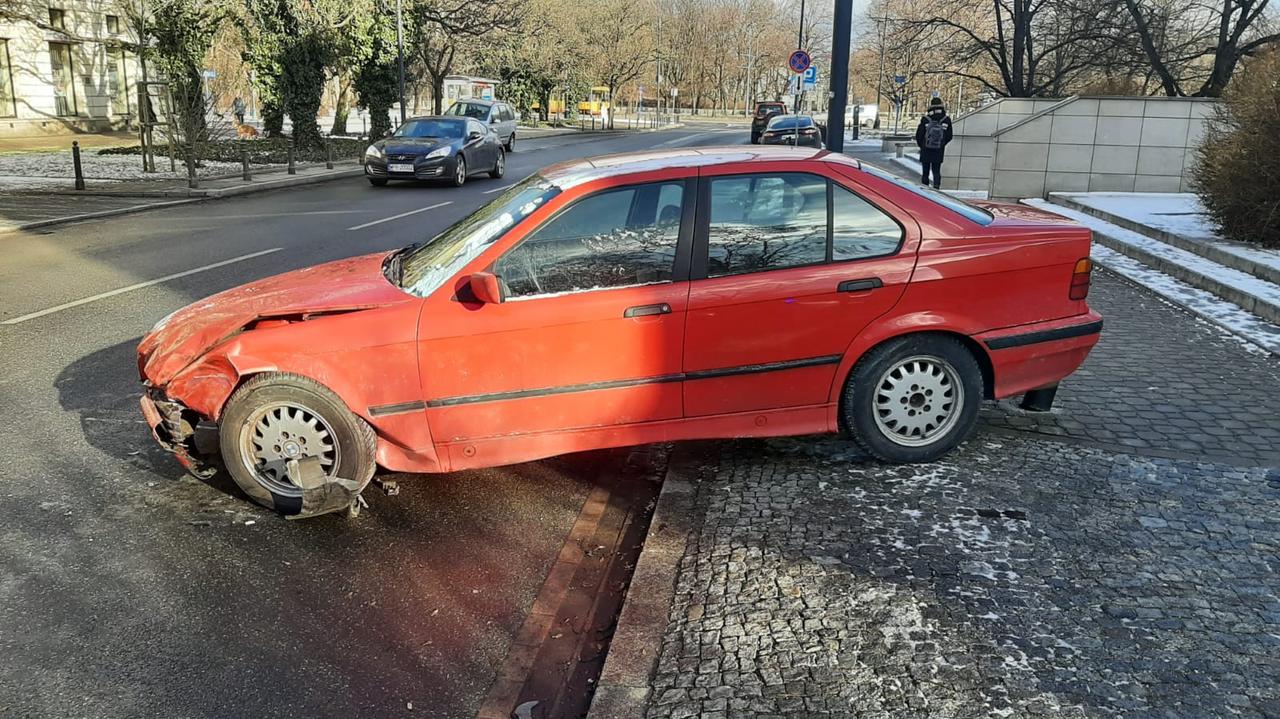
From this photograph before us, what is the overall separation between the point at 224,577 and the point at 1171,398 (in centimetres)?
558

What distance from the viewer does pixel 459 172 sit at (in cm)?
2131

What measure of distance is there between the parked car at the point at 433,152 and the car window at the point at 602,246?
17073 mm

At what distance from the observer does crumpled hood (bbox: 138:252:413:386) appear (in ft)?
14.5

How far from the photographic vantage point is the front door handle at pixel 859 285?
181 inches

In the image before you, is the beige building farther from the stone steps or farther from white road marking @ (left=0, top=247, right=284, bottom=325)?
the stone steps

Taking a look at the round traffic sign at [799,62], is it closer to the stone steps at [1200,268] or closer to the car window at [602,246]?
the stone steps at [1200,268]

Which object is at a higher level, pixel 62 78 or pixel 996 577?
pixel 62 78

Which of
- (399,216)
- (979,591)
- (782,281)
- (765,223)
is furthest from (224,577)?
(399,216)

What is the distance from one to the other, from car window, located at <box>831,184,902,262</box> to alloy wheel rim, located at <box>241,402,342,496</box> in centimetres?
260

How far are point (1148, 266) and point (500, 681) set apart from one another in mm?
10157

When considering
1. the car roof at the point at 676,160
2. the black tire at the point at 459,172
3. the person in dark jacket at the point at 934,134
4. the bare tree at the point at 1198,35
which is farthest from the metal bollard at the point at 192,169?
the bare tree at the point at 1198,35

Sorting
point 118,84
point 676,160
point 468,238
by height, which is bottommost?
point 468,238

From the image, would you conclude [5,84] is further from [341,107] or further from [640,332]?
[640,332]

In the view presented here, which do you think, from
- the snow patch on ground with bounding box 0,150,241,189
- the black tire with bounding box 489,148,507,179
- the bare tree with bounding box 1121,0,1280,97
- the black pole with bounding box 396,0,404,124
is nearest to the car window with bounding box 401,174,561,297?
the snow patch on ground with bounding box 0,150,241,189
